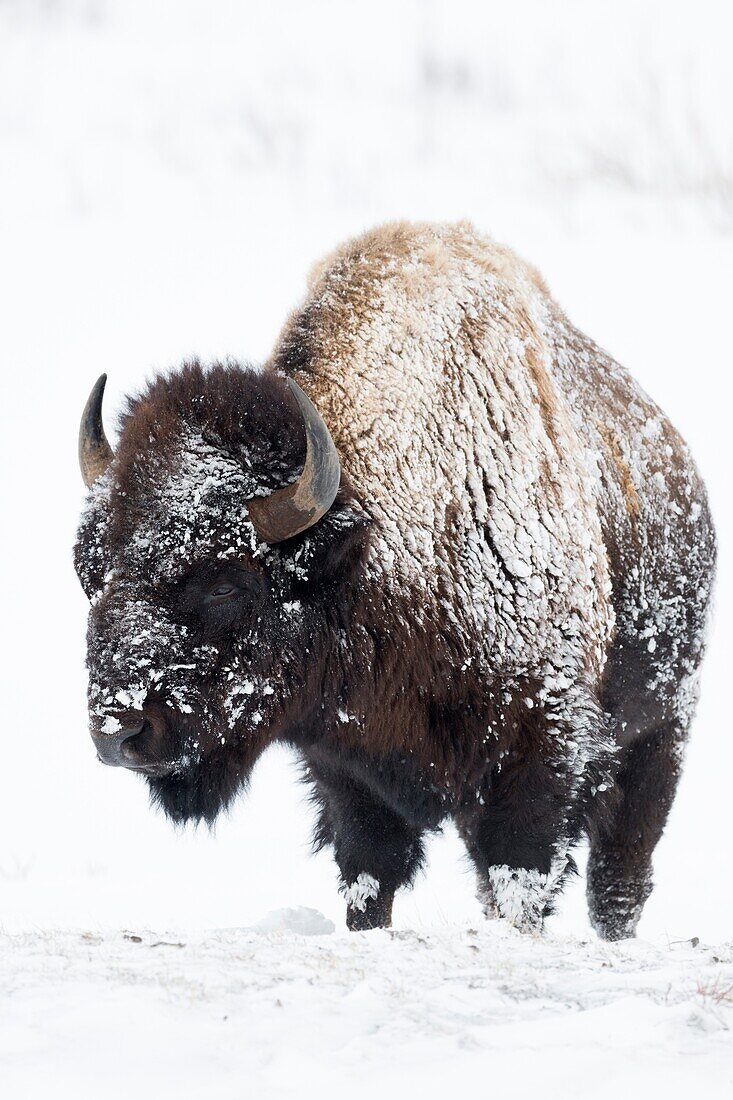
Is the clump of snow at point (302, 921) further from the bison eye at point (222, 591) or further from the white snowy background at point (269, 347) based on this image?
the bison eye at point (222, 591)

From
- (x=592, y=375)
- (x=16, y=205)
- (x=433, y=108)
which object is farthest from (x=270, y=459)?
(x=433, y=108)

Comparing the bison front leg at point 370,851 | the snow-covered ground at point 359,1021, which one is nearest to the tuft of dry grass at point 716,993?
the snow-covered ground at point 359,1021

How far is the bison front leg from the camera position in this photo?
4754 mm

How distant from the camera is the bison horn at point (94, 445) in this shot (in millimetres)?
4293

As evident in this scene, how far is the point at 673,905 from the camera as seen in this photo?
759cm

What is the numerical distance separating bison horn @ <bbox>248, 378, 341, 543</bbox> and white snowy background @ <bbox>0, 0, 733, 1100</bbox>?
1.11m

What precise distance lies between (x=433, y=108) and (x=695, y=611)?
36883mm

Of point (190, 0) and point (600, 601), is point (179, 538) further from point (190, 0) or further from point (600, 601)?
point (190, 0)

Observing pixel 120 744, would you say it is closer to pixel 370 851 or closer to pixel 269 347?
pixel 370 851

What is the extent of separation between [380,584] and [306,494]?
49 cm

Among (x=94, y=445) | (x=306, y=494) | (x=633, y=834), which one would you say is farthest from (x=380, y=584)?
(x=633, y=834)

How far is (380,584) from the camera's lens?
4.11m

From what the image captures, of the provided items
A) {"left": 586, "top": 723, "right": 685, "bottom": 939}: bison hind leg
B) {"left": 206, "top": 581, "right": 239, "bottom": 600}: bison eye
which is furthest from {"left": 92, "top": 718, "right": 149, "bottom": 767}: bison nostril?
{"left": 586, "top": 723, "right": 685, "bottom": 939}: bison hind leg

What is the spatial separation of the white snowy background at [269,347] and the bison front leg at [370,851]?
207mm
